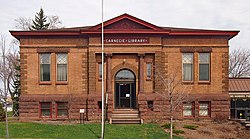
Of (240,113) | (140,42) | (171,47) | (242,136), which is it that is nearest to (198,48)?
(171,47)

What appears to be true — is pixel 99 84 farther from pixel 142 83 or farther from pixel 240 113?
pixel 240 113

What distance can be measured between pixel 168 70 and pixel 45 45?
37.1ft

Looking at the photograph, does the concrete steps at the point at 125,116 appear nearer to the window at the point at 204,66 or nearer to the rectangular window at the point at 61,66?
the rectangular window at the point at 61,66

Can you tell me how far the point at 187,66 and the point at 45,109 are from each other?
13.4 meters

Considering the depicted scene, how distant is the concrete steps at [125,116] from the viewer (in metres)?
24.4

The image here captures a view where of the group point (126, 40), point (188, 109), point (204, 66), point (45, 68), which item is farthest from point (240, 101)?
point (45, 68)

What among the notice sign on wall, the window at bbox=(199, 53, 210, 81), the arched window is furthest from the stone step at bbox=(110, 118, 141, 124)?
the window at bbox=(199, 53, 210, 81)

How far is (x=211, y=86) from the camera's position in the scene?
2684 cm

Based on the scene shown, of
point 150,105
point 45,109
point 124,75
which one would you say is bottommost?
point 45,109

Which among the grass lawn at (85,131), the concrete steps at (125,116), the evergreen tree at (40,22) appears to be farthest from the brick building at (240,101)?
the evergreen tree at (40,22)

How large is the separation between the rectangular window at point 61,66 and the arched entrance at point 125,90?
188 inches

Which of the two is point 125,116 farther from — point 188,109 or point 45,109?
point 45,109

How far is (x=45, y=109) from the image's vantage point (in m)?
26.8

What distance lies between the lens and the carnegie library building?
26312 mm
